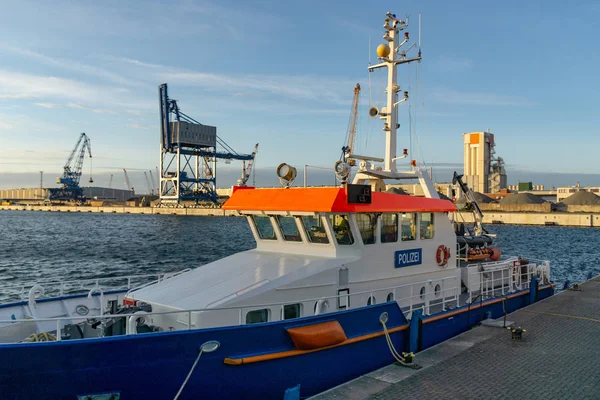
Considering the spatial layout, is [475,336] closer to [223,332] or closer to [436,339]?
[436,339]

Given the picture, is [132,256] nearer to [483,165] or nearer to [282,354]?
[282,354]

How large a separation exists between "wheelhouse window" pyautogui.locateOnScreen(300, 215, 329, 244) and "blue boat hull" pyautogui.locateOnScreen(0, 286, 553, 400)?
1.88 m

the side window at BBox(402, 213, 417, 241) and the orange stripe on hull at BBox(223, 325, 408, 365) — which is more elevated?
the side window at BBox(402, 213, 417, 241)

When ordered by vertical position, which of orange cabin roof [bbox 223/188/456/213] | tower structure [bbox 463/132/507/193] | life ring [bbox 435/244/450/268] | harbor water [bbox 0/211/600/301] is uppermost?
tower structure [bbox 463/132/507/193]

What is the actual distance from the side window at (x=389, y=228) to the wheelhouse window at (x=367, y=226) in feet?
0.97

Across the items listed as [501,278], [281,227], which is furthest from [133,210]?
[281,227]

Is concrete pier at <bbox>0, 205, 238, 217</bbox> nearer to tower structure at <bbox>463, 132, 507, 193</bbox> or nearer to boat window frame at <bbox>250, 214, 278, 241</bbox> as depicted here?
tower structure at <bbox>463, 132, 507, 193</bbox>

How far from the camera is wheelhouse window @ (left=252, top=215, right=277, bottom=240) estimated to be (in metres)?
11.5

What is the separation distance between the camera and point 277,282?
9.16 metres

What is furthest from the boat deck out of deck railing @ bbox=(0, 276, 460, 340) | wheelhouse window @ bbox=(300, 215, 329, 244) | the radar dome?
the radar dome

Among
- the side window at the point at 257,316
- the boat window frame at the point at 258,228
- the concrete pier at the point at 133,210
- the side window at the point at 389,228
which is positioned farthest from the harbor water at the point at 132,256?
the concrete pier at the point at 133,210

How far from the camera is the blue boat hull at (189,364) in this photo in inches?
261

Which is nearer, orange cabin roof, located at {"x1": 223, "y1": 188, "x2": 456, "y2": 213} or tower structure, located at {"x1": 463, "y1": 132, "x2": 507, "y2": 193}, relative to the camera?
orange cabin roof, located at {"x1": 223, "y1": 188, "x2": 456, "y2": 213}

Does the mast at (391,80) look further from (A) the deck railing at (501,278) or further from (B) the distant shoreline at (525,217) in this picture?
(B) the distant shoreline at (525,217)
